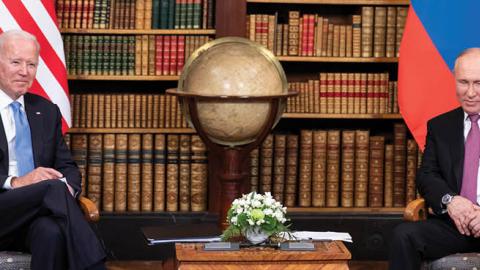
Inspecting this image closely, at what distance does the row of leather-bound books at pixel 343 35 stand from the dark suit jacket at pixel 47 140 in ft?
6.54

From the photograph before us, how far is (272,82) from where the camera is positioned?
5562mm

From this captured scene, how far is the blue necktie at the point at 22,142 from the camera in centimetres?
529

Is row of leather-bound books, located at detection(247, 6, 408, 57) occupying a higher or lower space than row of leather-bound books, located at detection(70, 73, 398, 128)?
higher

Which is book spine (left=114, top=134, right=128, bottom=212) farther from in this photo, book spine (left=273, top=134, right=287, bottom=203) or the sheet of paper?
the sheet of paper

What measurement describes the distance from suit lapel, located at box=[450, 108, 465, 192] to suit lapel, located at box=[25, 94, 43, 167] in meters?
2.08

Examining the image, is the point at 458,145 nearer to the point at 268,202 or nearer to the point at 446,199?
the point at 446,199

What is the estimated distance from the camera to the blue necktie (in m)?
5.29

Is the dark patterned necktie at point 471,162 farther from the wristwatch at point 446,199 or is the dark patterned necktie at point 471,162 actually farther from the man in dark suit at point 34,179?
the man in dark suit at point 34,179

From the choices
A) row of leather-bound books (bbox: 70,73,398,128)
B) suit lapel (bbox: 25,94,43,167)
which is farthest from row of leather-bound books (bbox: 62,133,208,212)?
suit lapel (bbox: 25,94,43,167)

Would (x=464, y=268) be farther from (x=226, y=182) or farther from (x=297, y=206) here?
(x=297, y=206)

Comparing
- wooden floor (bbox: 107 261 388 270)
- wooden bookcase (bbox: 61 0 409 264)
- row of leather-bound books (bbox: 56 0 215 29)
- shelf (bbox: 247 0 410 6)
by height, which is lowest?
wooden floor (bbox: 107 261 388 270)

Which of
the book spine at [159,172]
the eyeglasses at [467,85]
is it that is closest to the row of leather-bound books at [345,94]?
the book spine at [159,172]

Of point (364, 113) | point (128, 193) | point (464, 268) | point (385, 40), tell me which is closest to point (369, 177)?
point (364, 113)

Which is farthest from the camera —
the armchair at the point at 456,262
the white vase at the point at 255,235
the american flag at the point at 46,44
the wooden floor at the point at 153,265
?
the wooden floor at the point at 153,265
